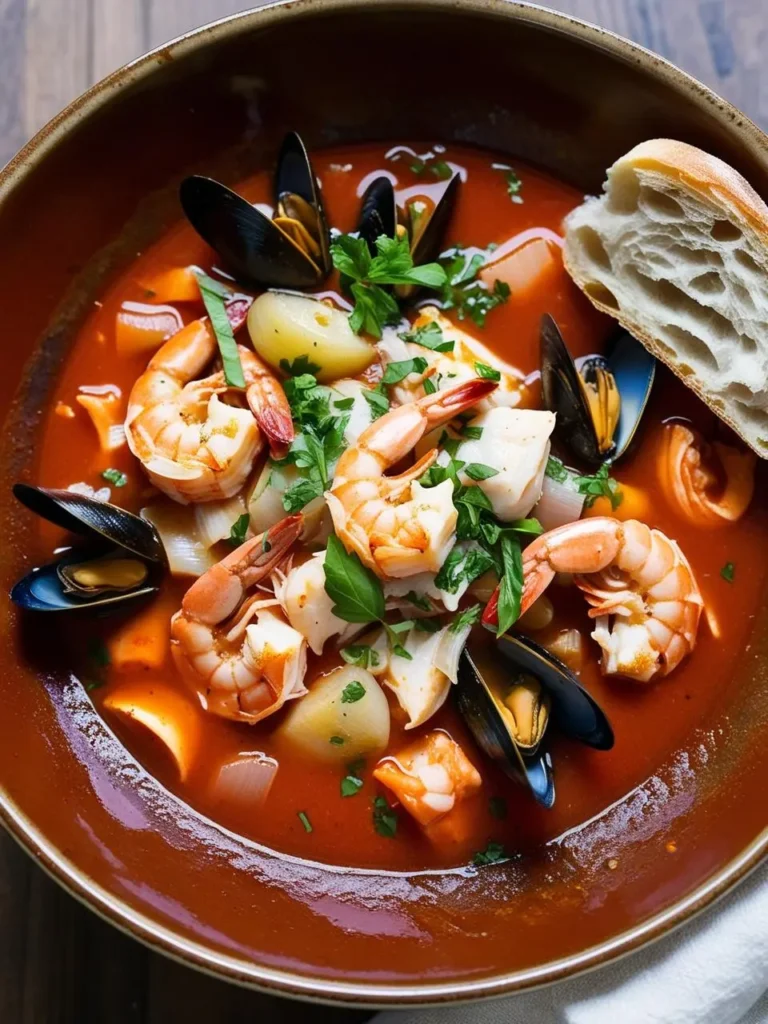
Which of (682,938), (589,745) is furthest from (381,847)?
(682,938)

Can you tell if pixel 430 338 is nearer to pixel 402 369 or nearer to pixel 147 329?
pixel 402 369

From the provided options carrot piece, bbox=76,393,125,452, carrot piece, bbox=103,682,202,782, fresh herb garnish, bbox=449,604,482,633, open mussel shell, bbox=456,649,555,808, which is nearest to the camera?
open mussel shell, bbox=456,649,555,808

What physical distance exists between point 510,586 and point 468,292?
1007 millimetres

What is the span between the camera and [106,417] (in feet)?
10.5

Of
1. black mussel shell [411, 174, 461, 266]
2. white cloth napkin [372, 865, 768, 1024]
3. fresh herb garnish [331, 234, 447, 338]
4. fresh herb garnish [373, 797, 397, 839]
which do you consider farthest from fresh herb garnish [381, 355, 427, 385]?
white cloth napkin [372, 865, 768, 1024]

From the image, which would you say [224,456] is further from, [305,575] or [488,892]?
[488,892]

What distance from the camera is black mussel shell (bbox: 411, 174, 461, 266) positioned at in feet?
10.4

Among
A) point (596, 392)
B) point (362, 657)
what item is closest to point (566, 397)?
point (596, 392)

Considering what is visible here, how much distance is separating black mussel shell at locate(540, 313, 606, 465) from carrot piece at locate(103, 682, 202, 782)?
1.44 metres

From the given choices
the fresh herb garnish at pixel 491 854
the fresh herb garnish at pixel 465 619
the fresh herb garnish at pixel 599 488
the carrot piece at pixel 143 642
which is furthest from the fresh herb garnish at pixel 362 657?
the fresh herb garnish at pixel 599 488

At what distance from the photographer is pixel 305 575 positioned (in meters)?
2.93

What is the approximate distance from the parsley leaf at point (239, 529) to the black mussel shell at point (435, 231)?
0.98m

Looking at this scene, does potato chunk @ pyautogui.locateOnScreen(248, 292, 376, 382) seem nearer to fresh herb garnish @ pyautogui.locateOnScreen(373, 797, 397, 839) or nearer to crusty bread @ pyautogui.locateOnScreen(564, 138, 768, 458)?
crusty bread @ pyautogui.locateOnScreen(564, 138, 768, 458)

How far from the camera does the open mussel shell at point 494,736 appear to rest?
285 centimetres
